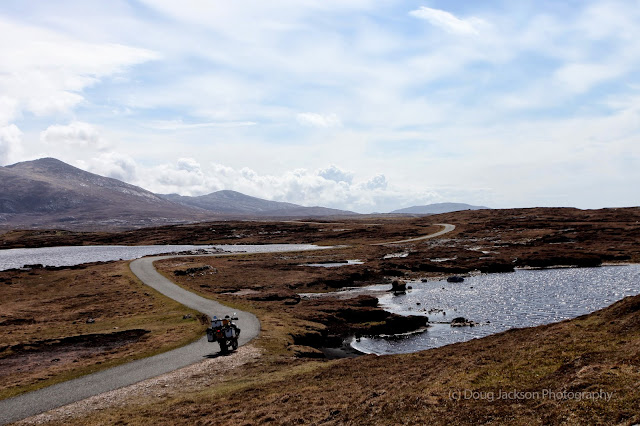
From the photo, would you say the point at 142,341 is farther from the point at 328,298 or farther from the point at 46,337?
the point at 328,298

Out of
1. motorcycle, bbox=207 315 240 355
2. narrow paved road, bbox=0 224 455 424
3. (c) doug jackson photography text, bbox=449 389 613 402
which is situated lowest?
narrow paved road, bbox=0 224 455 424

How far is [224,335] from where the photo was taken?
105 feet

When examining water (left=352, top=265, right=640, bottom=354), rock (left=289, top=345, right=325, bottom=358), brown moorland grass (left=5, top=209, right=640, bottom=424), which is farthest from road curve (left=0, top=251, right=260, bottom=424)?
water (left=352, top=265, right=640, bottom=354)

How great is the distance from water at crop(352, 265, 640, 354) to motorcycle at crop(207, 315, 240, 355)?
40.2ft

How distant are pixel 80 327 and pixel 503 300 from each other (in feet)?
161

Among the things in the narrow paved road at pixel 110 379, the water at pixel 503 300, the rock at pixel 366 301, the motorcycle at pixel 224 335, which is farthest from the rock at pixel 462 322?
the motorcycle at pixel 224 335

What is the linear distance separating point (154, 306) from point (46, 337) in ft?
40.6

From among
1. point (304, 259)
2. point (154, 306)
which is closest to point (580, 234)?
point (304, 259)

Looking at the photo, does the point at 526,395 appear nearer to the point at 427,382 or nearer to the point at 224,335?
the point at 427,382

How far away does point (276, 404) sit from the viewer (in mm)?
20484

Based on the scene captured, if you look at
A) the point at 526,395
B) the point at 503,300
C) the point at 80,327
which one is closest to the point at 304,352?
the point at 526,395

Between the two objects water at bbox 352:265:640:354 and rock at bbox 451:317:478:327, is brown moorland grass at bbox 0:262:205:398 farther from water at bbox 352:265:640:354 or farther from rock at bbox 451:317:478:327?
rock at bbox 451:317:478:327

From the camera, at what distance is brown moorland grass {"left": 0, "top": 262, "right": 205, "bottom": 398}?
103 ft

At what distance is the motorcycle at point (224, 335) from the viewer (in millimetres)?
31906
